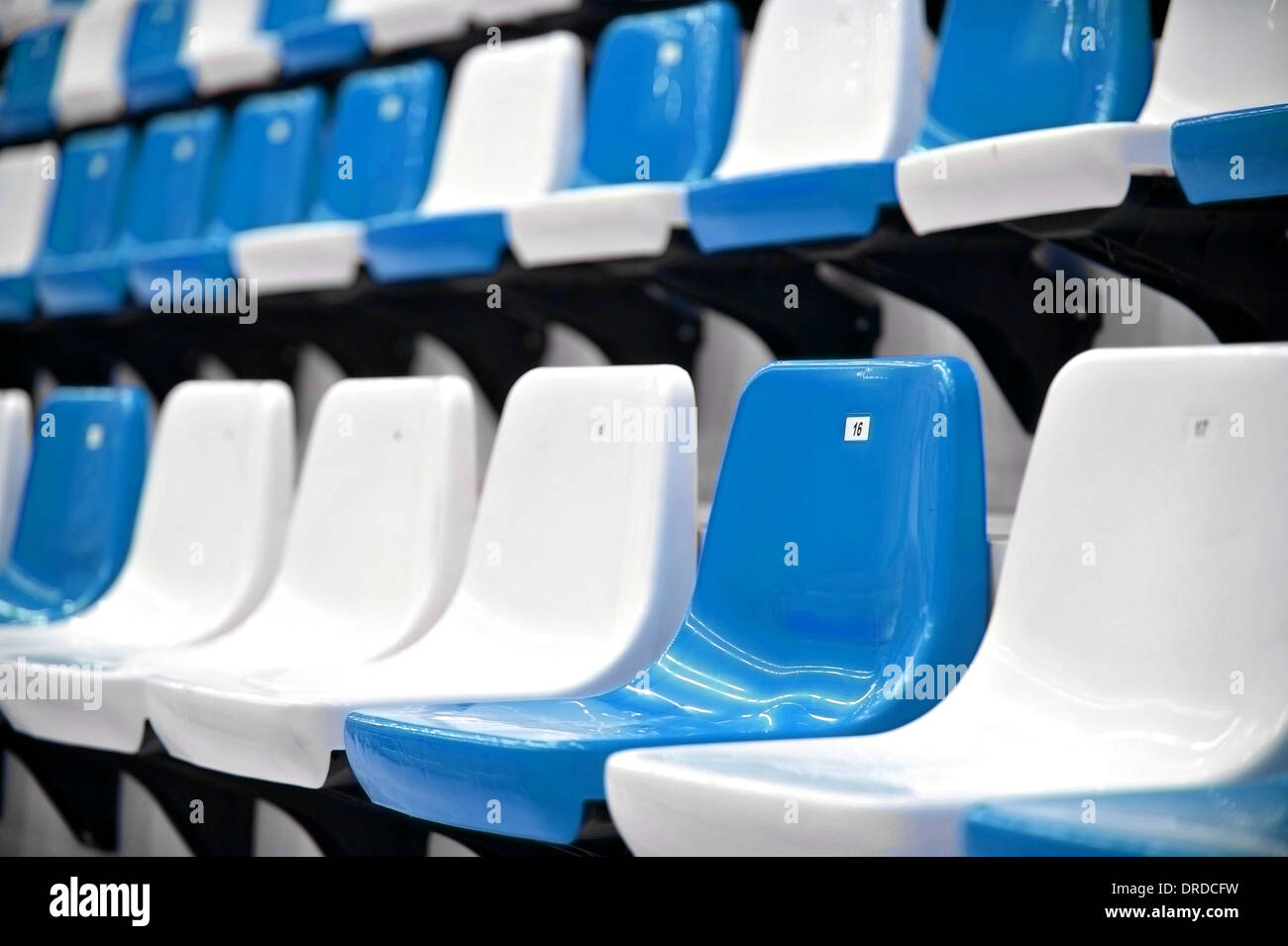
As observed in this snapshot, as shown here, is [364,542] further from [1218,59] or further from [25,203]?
[25,203]

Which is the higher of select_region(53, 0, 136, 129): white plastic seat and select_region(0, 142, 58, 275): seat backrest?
select_region(53, 0, 136, 129): white plastic seat

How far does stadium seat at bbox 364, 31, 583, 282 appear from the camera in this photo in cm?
169

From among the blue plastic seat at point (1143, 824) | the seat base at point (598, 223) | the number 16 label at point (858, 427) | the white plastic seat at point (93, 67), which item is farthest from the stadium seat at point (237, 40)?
the blue plastic seat at point (1143, 824)

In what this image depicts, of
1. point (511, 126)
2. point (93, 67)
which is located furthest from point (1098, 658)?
point (93, 67)

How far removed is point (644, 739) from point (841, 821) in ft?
0.65

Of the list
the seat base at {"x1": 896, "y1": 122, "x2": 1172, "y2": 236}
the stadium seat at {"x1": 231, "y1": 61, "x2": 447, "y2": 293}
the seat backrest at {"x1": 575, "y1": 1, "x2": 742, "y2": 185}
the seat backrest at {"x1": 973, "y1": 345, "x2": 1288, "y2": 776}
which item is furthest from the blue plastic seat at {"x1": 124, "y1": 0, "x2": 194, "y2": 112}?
the seat backrest at {"x1": 973, "y1": 345, "x2": 1288, "y2": 776}

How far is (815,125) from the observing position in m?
1.60

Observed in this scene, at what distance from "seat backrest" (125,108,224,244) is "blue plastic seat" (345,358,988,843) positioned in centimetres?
148

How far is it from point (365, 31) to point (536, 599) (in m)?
1.20

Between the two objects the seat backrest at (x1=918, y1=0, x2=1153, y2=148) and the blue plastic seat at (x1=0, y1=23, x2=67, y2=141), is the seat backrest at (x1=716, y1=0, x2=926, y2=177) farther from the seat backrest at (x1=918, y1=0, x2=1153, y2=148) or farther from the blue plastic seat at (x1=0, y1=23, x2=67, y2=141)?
the blue plastic seat at (x1=0, y1=23, x2=67, y2=141)

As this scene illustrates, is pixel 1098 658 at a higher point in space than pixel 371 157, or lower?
lower

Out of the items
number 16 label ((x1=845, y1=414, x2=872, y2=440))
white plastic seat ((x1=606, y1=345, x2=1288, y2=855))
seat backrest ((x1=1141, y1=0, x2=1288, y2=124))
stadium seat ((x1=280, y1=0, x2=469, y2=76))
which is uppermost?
stadium seat ((x1=280, y1=0, x2=469, y2=76))

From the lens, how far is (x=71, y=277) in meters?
2.19

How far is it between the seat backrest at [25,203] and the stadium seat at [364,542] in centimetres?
141
